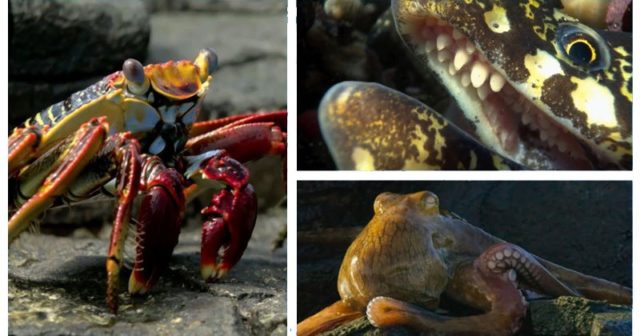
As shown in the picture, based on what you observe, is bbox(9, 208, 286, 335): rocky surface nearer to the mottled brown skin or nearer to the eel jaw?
the mottled brown skin

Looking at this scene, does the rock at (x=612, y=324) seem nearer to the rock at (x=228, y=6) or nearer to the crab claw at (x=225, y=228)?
the crab claw at (x=225, y=228)

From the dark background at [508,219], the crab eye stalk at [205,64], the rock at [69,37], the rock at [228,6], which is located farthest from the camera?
the rock at [228,6]

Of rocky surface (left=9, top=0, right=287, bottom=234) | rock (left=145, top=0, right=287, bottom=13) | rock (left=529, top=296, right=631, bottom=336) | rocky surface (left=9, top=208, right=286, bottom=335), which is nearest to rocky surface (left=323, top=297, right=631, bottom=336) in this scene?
rock (left=529, top=296, right=631, bottom=336)

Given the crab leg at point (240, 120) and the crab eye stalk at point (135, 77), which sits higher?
the crab eye stalk at point (135, 77)

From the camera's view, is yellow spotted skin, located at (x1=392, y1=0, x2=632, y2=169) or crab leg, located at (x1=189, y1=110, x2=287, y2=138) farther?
crab leg, located at (x1=189, y1=110, x2=287, y2=138)

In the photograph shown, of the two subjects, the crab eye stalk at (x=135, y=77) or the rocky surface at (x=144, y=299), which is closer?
the rocky surface at (x=144, y=299)

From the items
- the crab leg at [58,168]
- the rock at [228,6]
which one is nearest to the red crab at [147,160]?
the crab leg at [58,168]

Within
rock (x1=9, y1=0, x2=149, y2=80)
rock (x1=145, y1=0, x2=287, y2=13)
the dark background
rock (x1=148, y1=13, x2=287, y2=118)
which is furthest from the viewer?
rock (x1=145, y1=0, x2=287, y2=13)

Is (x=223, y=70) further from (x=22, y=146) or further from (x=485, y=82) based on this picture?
(x=485, y=82)
